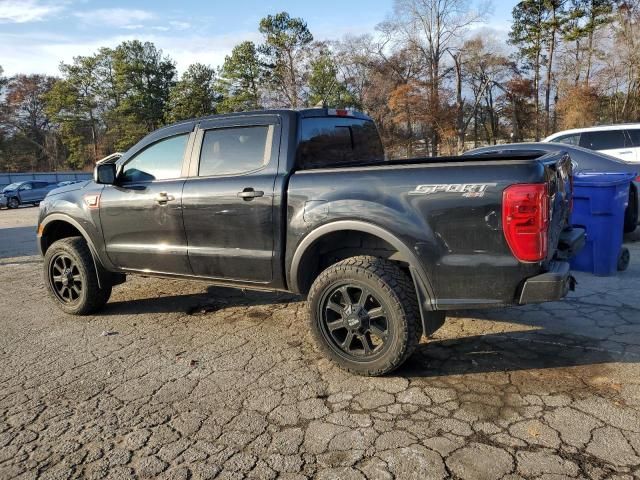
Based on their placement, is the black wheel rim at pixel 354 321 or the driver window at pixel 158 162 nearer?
the black wheel rim at pixel 354 321

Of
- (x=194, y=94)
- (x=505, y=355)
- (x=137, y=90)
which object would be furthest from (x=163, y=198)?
(x=137, y=90)

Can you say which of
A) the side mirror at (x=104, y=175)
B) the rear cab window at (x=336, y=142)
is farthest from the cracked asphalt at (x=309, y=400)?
the rear cab window at (x=336, y=142)

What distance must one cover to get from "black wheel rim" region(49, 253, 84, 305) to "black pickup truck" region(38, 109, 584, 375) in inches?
1.0

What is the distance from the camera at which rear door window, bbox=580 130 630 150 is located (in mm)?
9656

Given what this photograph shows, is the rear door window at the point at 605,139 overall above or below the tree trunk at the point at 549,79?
below

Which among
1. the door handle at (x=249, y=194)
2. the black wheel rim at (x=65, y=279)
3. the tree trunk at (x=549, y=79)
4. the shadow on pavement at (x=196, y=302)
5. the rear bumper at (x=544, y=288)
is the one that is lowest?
the shadow on pavement at (x=196, y=302)

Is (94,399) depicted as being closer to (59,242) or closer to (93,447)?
(93,447)

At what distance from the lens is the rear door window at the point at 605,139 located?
9656mm

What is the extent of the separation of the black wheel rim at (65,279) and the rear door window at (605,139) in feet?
31.2

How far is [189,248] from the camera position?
4191mm

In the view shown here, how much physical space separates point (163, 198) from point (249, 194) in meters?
0.96

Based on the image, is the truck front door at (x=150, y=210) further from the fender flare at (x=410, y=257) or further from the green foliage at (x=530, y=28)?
the green foliage at (x=530, y=28)

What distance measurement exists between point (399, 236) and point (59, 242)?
3703mm

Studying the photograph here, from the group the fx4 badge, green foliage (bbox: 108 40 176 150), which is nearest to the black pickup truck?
the fx4 badge
